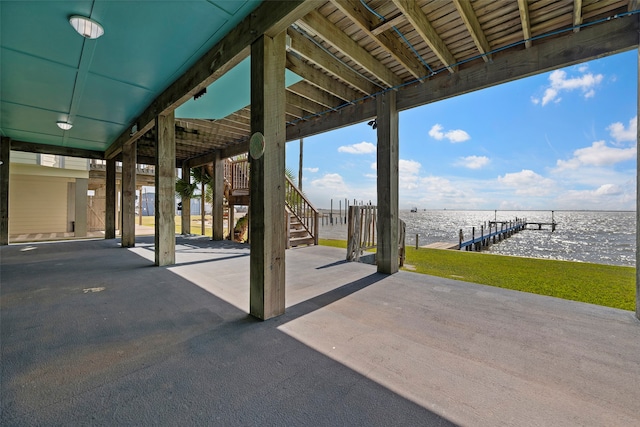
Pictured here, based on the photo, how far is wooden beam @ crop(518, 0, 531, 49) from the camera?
7.49 feet

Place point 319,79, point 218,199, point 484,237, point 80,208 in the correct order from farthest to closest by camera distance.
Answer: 1. point 484,237
2. point 80,208
3. point 218,199
4. point 319,79

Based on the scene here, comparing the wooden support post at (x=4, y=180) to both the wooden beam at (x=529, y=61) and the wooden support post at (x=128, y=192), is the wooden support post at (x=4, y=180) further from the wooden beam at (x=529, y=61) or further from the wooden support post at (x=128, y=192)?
the wooden beam at (x=529, y=61)

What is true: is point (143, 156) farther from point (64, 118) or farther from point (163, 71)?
point (163, 71)

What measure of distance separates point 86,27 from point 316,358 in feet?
11.1

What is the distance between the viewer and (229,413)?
1.16 meters

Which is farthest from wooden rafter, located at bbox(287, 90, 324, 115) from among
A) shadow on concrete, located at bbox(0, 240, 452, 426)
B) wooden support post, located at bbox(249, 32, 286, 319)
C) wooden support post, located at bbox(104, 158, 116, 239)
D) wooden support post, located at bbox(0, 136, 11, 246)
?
wooden support post, located at bbox(0, 136, 11, 246)

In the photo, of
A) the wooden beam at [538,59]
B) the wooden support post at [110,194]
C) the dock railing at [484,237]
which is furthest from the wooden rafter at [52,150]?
the dock railing at [484,237]

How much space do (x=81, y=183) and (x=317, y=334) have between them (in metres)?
12.9

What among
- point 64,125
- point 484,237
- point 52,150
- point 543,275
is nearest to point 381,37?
point 543,275

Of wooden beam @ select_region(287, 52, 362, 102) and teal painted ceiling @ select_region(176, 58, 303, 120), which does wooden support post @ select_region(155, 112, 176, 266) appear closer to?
teal painted ceiling @ select_region(176, 58, 303, 120)

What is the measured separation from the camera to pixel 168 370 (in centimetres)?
148

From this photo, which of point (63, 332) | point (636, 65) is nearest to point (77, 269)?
point (63, 332)

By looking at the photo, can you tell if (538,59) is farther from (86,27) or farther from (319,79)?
(86,27)

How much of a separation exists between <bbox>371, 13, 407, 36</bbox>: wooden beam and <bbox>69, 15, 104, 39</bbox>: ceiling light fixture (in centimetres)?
257
